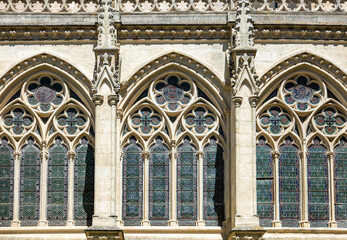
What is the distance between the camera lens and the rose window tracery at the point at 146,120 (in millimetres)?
27203

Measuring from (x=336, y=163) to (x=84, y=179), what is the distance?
644cm

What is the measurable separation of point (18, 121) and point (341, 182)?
331 inches

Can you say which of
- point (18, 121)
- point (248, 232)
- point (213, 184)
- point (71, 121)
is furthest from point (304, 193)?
point (18, 121)

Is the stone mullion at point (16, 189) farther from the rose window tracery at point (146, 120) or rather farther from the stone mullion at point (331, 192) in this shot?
the stone mullion at point (331, 192)

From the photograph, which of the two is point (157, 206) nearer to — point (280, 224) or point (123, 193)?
point (123, 193)

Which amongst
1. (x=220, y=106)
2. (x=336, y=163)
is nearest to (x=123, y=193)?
(x=220, y=106)

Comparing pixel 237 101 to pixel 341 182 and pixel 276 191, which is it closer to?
pixel 276 191

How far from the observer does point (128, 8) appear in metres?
27.7

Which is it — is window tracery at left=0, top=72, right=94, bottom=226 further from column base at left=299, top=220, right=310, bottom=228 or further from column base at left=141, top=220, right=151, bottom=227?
column base at left=299, top=220, right=310, bottom=228

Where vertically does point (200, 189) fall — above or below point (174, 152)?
below

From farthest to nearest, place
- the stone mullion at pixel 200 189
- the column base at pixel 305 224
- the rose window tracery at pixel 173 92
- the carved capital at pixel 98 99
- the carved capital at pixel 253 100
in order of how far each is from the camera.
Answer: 1. the rose window tracery at pixel 173 92
2. the stone mullion at pixel 200 189
3. the column base at pixel 305 224
4. the carved capital at pixel 98 99
5. the carved capital at pixel 253 100

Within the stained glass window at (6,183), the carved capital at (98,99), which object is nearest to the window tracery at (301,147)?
the carved capital at (98,99)

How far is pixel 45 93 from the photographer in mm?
27391

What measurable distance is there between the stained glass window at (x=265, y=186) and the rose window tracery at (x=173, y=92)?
7.50 ft
